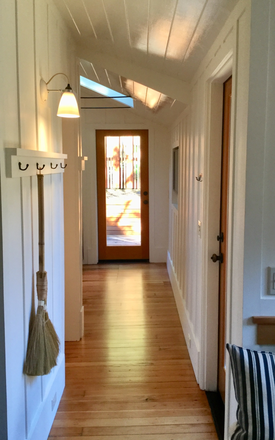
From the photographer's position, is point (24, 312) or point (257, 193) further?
point (24, 312)

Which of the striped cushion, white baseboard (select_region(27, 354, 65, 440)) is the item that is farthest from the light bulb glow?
white baseboard (select_region(27, 354, 65, 440))

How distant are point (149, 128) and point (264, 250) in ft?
14.6

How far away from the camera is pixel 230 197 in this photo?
175 centimetres

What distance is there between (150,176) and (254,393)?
185 inches

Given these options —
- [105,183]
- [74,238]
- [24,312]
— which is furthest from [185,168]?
[105,183]

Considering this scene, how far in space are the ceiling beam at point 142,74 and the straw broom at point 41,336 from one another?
168cm

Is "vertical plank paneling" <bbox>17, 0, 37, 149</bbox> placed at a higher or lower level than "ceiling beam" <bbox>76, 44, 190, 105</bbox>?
lower

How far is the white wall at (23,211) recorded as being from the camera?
1433mm

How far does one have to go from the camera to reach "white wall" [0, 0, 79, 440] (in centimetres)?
143

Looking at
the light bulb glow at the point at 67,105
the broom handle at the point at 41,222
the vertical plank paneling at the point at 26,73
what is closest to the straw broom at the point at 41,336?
the broom handle at the point at 41,222

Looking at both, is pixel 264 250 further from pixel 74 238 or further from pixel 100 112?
pixel 100 112

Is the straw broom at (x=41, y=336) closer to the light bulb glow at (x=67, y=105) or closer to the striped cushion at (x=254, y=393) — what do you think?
the light bulb glow at (x=67, y=105)

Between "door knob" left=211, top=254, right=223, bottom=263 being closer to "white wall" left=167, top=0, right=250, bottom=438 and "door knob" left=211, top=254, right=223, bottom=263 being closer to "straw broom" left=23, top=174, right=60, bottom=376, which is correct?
"white wall" left=167, top=0, right=250, bottom=438

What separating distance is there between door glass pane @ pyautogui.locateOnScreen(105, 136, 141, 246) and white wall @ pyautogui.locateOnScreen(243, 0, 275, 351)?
14.4 feet
